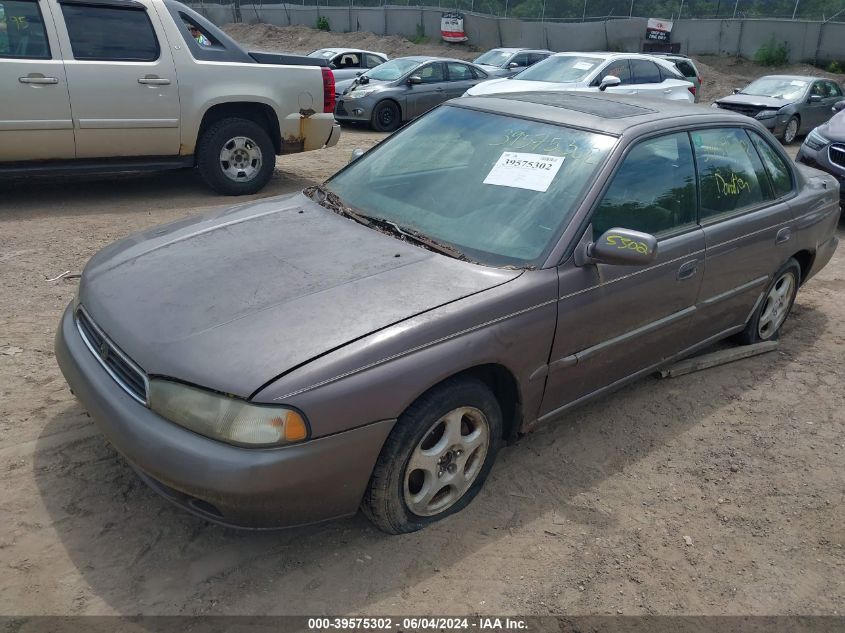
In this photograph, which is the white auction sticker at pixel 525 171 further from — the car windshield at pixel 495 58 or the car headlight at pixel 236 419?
the car windshield at pixel 495 58

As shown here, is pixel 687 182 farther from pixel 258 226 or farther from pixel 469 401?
pixel 258 226

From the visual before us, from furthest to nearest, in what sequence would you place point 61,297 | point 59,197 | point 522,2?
point 522,2 < point 59,197 < point 61,297

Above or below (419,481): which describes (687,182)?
above

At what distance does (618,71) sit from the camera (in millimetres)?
12172

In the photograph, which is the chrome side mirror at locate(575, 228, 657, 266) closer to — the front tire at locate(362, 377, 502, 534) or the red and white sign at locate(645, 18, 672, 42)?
the front tire at locate(362, 377, 502, 534)

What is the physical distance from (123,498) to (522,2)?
3284cm

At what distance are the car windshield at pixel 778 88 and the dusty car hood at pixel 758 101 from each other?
227mm

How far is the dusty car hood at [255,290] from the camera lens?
2588 mm

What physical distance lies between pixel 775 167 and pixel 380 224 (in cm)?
267

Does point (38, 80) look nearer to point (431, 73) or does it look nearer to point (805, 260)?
point (805, 260)

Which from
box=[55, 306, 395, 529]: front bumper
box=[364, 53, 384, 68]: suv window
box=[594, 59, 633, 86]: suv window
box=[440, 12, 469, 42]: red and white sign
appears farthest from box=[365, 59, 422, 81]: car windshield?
box=[440, 12, 469, 42]: red and white sign

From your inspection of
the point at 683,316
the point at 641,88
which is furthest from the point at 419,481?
the point at 641,88

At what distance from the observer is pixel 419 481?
2975 mm

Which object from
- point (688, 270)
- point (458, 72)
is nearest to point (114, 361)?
point (688, 270)
